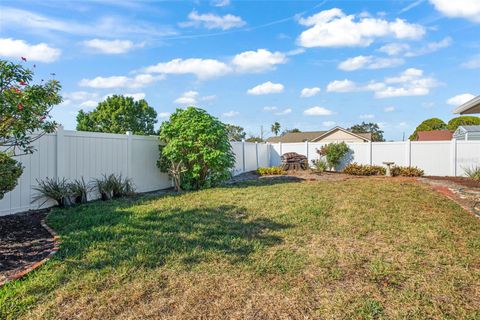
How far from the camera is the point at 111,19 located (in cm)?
884

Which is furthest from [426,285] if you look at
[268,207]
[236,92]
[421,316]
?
[236,92]

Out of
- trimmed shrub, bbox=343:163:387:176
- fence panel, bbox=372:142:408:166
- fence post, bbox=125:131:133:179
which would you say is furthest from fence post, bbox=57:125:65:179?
fence panel, bbox=372:142:408:166

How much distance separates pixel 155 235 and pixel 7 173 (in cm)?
242

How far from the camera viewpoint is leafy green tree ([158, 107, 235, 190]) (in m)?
9.12

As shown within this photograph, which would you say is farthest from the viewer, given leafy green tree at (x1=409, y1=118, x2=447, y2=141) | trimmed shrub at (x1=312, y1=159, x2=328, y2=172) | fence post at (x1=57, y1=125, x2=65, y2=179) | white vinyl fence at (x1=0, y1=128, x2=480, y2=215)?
leafy green tree at (x1=409, y1=118, x2=447, y2=141)

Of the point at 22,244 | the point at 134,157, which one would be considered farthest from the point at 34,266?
the point at 134,157

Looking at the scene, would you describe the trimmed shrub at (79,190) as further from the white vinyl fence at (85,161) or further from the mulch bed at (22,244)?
the mulch bed at (22,244)

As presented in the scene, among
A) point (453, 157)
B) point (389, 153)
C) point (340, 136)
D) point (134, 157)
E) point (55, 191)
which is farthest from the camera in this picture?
point (340, 136)

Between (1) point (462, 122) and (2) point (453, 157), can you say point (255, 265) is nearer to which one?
(2) point (453, 157)

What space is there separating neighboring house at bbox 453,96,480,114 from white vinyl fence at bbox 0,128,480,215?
711 cm

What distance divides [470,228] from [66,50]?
10.5m

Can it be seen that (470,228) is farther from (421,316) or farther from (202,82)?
(202,82)

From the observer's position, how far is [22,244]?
4.23m

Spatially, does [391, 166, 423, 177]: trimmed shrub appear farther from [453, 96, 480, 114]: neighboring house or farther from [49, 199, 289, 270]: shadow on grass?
[49, 199, 289, 270]: shadow on grass
